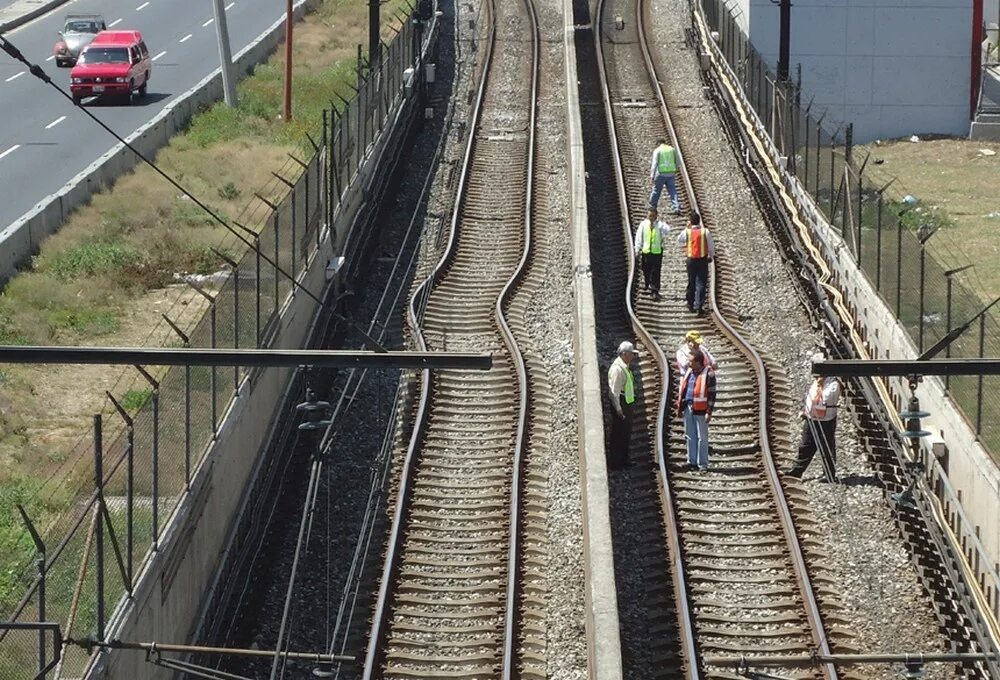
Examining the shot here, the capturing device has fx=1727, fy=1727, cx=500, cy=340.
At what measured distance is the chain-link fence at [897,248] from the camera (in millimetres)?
18609

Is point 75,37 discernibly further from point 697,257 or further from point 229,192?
point 697,257

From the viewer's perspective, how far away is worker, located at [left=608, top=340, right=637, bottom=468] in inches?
765

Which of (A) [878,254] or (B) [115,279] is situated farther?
(B) [115,279]

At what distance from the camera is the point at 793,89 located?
38.1 m

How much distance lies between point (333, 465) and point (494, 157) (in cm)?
1627

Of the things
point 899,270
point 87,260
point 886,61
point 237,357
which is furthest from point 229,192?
point 237,357

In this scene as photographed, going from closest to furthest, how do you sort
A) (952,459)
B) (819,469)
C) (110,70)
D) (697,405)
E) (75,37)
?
A: (952,459) < (697,405) < (819,469) < (110,70) < (75,37)

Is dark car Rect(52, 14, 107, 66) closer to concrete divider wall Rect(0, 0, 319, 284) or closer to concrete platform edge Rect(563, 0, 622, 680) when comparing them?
concrete divider wall Rect(0, 0, 319, 284)

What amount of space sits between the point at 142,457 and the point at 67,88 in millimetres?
34605

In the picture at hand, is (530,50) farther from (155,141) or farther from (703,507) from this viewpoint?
(703,507)

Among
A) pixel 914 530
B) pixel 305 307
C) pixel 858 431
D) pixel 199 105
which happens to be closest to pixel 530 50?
pixel 199 105

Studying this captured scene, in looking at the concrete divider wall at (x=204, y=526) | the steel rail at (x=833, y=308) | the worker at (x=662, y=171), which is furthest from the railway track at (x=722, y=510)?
the concrete divider wall at (x=204, y=526)

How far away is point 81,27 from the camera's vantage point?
5209 centimetres

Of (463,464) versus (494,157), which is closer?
(463,464)
